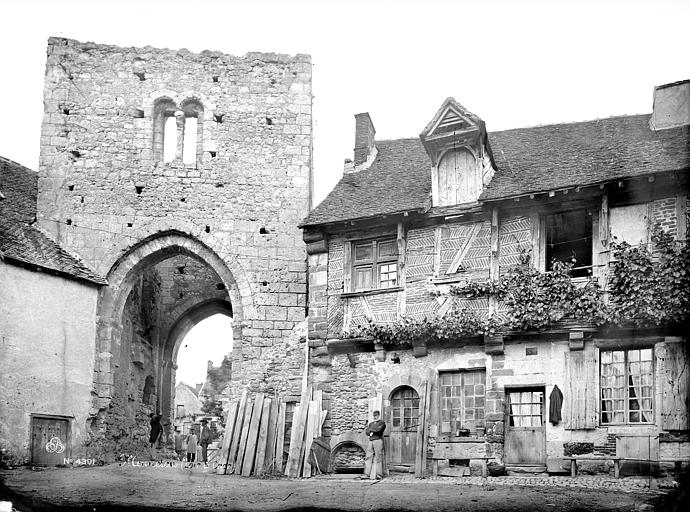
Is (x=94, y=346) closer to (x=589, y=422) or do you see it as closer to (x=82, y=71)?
(x=82, y=71)

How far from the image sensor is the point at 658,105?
18.9m

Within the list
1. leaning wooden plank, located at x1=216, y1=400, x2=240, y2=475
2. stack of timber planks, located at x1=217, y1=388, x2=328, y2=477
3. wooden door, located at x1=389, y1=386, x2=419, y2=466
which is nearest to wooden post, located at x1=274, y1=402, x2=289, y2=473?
stack of timber planks, located at x1=217, y1=388, x2=328, y2=477

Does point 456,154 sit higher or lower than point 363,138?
lower

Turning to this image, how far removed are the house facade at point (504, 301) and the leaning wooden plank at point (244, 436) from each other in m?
1.38

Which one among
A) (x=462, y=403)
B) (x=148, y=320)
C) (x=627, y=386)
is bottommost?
(x=462, y=403)

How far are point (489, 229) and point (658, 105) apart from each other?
13.4 feet

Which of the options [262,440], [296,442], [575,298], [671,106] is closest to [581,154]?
[671,106]

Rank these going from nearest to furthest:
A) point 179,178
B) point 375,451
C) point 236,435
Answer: point 375,451 → point 236,435 → point 179,178

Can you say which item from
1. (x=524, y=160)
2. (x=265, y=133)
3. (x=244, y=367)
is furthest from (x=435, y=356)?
(x=265, y=133)

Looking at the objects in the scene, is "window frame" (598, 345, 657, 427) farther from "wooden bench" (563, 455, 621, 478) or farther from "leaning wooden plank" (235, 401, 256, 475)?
"leaning wooden plank" (235, 401, 256, 475)

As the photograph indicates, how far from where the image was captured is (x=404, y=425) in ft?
59.8

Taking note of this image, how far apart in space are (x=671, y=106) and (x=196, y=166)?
35.0ft

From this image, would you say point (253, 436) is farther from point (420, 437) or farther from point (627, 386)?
point (627, 386)

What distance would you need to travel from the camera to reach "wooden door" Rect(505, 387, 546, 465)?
1688 cm
